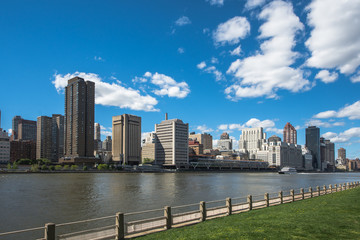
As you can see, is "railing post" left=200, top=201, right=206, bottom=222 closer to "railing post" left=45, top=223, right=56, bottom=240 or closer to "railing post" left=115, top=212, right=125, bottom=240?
"railing post" left=115, top=212, right=125, bottom=240

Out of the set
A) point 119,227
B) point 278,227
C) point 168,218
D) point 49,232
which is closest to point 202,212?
point 168,218

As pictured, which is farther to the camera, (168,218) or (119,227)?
(168,218)

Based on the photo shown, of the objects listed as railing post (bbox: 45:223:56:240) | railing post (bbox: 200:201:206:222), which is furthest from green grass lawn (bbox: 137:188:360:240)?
railing post (bbox: 45:223:56:240)

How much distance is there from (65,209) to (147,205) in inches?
479

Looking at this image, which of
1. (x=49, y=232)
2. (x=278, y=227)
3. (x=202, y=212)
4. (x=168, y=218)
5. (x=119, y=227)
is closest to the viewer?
(x=49, y=232)

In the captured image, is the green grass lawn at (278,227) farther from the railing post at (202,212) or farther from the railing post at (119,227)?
the railing post at (119,227)

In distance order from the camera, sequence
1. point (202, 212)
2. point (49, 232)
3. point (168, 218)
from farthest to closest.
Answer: point (202, 212) < point (168, 218) < point (49, 232)

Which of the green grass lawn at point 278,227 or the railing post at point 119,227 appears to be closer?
the green grass lawn at point 278,227

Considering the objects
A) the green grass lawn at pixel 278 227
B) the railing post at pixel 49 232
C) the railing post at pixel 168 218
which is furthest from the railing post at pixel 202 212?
the railing post at pixel 49 232

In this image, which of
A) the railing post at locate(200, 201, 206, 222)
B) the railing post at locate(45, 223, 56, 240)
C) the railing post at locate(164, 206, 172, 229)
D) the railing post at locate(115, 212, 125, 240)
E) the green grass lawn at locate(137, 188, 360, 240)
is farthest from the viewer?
the railing post at locate(200, 201, 206, 222)

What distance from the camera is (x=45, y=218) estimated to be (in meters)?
37.9

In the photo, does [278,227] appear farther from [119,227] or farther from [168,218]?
[119,227]

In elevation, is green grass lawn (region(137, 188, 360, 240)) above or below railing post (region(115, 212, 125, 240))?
below

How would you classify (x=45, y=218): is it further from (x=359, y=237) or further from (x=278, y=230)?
(x=359, y=237)
